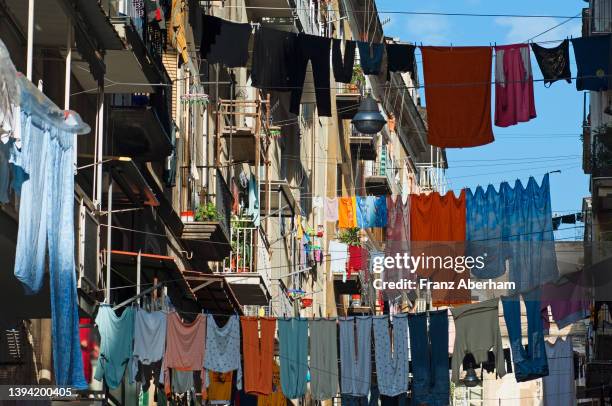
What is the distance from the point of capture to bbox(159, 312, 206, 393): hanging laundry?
22312mm

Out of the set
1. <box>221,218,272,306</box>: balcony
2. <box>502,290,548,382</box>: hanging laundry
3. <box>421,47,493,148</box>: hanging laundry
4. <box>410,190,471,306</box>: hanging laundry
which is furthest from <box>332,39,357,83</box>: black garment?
<box>221,218,272,306</box>: balcony

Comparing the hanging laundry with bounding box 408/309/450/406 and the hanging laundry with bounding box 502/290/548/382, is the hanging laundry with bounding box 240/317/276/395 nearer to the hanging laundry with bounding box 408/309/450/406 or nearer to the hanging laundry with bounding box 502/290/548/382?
the hanging laundry with bounding box 408/309/450/406

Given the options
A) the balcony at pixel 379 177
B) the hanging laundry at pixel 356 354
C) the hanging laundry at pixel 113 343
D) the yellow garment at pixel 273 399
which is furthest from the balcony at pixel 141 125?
the balcony at pixel 379 177

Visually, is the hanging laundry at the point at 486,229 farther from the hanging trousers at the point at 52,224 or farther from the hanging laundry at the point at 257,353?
the hanging trousers at the point at 52,224

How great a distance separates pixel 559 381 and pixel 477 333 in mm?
6788

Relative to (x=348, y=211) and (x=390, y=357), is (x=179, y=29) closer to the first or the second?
(x=390, y=357)

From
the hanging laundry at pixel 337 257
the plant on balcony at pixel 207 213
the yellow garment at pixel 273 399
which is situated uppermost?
the hanging laundry at pixel 337 257

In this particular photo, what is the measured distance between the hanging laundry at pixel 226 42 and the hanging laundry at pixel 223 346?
11.6 ft

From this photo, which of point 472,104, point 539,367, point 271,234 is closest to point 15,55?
point 472,104

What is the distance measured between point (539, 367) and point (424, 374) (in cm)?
171

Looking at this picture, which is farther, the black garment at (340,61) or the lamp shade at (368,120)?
the lamp shade at (368,120)

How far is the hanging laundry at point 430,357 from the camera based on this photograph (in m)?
25.2

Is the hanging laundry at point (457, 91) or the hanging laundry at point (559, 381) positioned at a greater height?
the hanging laundry at point (457, 91)

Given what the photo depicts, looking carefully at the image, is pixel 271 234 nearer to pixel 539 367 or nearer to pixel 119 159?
pixel 539 367
